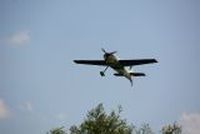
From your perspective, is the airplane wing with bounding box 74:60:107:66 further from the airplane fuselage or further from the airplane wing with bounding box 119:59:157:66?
the airplane wing with bounding box 119:59:157:66

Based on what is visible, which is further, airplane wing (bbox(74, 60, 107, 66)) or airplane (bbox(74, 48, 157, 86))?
airplane wing (bbox(74, 60, 107, 66))

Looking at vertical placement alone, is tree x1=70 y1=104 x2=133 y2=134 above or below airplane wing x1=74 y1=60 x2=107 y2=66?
below

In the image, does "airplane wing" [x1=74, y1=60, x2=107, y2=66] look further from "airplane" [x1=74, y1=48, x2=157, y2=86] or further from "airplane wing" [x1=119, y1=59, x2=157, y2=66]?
"airplane wing" [x1=119, y1=59, x2=157, y2=66]

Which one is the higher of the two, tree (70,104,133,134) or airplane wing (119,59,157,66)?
airplane wing (119,59,157,66)

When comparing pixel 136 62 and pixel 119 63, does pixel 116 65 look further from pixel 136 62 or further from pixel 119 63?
pixel 136 62

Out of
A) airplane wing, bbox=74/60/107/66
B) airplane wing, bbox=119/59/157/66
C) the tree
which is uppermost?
airplane wing, bbox=74/60/107/66

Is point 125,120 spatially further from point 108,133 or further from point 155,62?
point 155,62

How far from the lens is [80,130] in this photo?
31.0m

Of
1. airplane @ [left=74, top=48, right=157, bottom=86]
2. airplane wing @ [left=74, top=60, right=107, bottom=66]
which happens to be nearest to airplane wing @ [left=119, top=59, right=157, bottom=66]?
airplane @ [left=74, top=48, right=157, bottom=86]

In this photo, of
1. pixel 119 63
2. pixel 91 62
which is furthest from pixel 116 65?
pixel 91 62

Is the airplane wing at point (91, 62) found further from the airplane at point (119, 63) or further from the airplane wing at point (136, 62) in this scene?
the airplane wing at point (136, 62)

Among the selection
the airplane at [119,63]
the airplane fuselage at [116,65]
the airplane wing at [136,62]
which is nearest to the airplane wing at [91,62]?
the airplane at [119,63]

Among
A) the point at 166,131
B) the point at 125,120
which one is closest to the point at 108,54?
the point at 125,120

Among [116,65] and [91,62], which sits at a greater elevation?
[91,62]
